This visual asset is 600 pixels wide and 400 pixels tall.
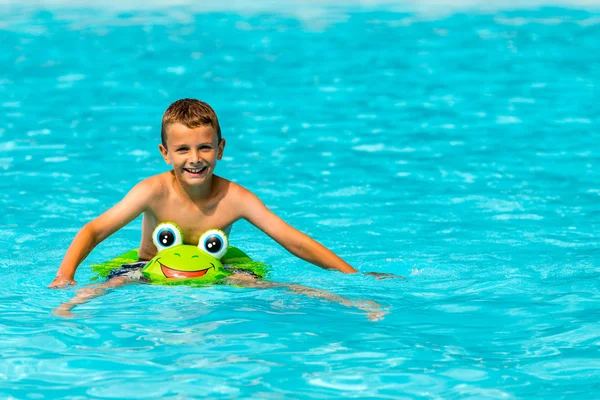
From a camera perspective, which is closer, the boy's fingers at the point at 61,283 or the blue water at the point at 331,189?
the blue water at the point at 331,189

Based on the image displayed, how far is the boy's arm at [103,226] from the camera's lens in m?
5.27

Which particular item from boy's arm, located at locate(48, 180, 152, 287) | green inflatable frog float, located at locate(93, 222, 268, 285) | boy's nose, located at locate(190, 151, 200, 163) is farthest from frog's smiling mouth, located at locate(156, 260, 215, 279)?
boy's nose, located at locate(190, 151, 200, 163)

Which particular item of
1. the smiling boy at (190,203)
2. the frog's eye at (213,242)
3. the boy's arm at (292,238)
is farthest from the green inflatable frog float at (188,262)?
the boy's arm at (292,238)

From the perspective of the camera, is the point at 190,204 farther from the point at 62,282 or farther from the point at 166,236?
the point at 62,282

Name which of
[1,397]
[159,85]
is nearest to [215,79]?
[159,85]

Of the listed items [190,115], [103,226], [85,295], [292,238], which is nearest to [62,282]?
[85,295]

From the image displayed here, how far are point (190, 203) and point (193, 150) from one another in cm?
44

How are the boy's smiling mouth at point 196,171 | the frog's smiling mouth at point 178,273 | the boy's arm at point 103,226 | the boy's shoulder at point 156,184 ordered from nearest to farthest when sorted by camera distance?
the boy's arm at point 103,226 → the frog's smiling mouth at point 178,273 → the boy's smiling mouth at point 196,171 → the boy's shoulder at point 156,184

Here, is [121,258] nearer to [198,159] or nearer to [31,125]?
[198,159]

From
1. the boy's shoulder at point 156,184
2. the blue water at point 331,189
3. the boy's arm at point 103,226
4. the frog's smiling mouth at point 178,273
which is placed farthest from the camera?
the boy's shoulder at point 156,184

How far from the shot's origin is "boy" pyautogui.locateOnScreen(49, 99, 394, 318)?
5438mm

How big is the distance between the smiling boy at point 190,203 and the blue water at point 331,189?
0.26 meters

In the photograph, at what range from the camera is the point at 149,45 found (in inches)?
524

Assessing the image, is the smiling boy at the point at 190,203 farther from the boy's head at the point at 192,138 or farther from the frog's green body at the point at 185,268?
the frog's green body at the point at 185,268
